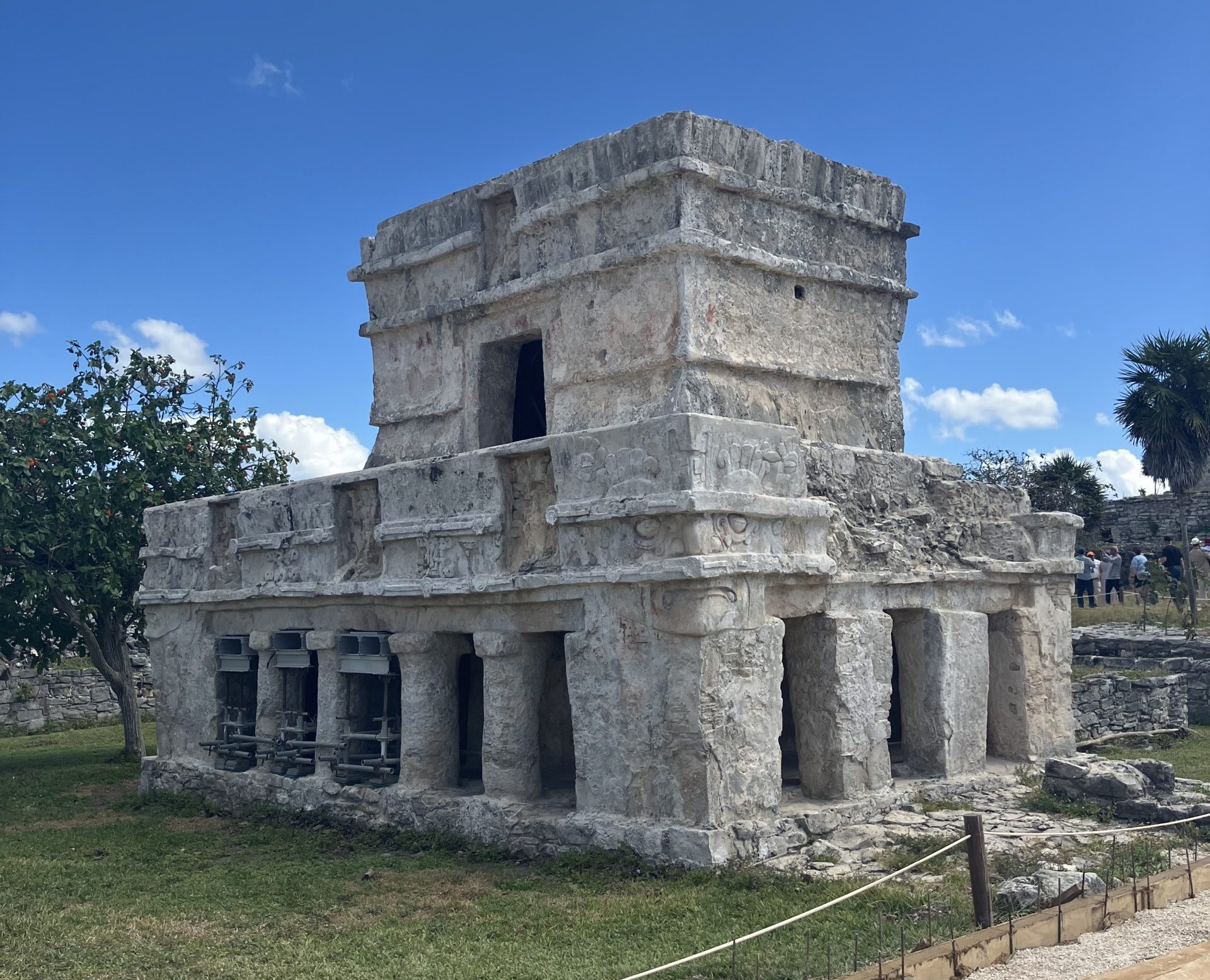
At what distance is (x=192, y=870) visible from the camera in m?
8.92

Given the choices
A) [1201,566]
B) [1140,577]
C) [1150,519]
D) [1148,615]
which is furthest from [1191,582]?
[1150,519]

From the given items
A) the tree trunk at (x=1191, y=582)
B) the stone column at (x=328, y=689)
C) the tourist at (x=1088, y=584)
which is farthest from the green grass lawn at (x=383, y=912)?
the tourist at (x=1088, y=584)

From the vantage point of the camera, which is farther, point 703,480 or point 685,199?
point 685,199

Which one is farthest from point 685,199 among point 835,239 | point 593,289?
point 835,239

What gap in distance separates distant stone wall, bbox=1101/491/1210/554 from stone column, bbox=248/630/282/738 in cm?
2035

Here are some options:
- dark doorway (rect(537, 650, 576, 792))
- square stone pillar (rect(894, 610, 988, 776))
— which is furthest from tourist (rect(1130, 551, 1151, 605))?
dark doorway (rect(537, 650, 576, 792))

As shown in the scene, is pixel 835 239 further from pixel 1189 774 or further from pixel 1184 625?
pixel 1184 625

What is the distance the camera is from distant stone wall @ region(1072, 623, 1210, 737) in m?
15.3

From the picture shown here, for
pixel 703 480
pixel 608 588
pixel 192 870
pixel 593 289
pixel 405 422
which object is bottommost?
pixel 192 870

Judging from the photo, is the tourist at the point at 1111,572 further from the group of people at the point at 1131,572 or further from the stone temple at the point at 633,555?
the stone temple at the point at 633,555

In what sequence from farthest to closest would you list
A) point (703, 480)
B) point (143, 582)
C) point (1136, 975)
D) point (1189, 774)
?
point (143, 582), point (1189, 774), point (703, 480), point (1136, 975)

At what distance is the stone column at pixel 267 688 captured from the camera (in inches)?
441

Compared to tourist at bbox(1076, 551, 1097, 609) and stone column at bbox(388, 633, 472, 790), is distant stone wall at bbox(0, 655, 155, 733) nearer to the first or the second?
stone column at bbox(388, 633, 472, 790)

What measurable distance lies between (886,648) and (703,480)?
229 cm
